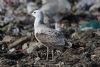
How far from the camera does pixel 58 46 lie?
9.91 m

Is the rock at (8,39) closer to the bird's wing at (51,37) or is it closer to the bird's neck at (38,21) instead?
the bird's neck at (38,21)

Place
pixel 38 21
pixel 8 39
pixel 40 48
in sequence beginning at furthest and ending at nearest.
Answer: pixel 8 39
pixel 40 48
pixel 38 21

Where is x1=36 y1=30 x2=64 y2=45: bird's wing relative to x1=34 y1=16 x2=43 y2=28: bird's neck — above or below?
below

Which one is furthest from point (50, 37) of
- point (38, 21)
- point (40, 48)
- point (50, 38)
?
point (40, 48)

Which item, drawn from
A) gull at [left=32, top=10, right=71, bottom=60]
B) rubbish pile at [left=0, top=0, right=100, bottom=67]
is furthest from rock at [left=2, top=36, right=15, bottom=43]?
gull at [left=32, top=10, right=71, bottom=60]

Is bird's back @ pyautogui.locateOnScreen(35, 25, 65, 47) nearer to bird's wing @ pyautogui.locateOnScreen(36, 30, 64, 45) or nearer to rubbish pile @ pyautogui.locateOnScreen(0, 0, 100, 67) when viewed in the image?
bird's wing @ pyautogui.locateOnScreen(36, 30, 64, 45)

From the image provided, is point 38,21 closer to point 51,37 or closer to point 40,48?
point 40,48

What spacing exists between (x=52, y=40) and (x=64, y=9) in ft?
37.1

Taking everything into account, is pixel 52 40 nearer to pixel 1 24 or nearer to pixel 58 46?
pixel 58 46

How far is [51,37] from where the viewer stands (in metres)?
9.97

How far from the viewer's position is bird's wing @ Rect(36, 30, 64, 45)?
9.89 m

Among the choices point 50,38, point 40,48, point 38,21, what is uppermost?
point 38,21

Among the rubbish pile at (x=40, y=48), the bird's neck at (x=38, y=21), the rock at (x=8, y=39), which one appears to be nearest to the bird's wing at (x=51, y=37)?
the rubbish pile at (x=40, y=48)

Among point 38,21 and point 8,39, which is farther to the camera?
point 8,39
